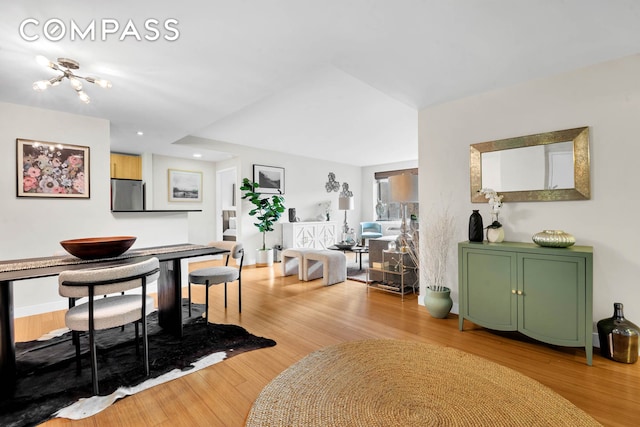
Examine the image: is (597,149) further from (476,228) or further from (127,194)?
(127,194)

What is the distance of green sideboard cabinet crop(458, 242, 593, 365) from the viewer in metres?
2.11

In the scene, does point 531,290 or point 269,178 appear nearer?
point 531,290

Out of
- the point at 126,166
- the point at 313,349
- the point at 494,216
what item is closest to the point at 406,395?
the point at 313,349

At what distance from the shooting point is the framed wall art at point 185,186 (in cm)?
614

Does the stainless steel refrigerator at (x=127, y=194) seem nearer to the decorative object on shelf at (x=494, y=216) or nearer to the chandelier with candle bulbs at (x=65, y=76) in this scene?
the chandelier with candle bulbs at (x=65, y=76)

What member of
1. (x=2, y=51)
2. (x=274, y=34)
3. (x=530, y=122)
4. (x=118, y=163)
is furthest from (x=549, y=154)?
(x=118, y=163)

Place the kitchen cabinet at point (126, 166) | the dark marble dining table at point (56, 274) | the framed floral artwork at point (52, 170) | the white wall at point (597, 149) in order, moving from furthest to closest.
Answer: the kitchen cabinet at point (126, 166) → the framed floral artwork at point (52, 170) → the white wall at point (597, 149) → the dark marble dining table at point (56, 274)

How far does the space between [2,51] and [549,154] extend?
4547 mm

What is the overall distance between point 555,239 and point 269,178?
5212mm

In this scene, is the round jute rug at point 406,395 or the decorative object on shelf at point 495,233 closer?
the round jute rug at point 406,395

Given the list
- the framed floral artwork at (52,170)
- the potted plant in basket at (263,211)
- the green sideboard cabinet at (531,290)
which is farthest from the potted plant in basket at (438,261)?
the framed floral artwork at (52,170)

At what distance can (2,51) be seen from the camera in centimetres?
212

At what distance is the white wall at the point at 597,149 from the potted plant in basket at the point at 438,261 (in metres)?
0.36

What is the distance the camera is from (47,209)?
3.32 meters
